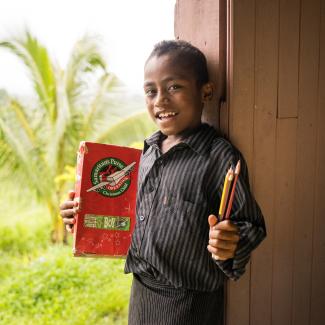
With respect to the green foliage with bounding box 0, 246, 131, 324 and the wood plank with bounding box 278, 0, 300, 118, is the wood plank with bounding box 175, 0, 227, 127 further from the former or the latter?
the green foliage with bounding box 0, 246, 131, 324

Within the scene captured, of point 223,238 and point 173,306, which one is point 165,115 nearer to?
point 223,238

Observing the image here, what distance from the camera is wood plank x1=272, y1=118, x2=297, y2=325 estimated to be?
4.79 ft

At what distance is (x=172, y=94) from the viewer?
1269mm

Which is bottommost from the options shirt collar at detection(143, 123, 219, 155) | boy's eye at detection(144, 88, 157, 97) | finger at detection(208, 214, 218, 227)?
finger at detection(208, 214, 218, 227)

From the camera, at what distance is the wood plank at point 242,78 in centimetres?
129

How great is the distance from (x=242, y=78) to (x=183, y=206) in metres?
0.46

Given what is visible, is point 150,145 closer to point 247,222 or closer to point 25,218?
point 247,222

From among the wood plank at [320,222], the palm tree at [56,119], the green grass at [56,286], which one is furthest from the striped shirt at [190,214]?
the palm tree at [56,119]

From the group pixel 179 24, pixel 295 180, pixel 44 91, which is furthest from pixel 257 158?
pixel 44 91

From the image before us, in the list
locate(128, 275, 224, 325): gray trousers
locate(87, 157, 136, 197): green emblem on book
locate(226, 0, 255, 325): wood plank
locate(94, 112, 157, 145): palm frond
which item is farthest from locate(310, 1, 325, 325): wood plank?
locate(94, 112, 157, 145): palm frond

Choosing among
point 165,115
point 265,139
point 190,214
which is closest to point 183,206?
point 190,214

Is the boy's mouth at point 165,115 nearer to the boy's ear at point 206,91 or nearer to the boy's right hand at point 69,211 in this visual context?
the boy's ear at point 206,91

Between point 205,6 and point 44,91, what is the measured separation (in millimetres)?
3313

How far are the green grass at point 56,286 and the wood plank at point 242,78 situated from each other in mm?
Result: 2432
